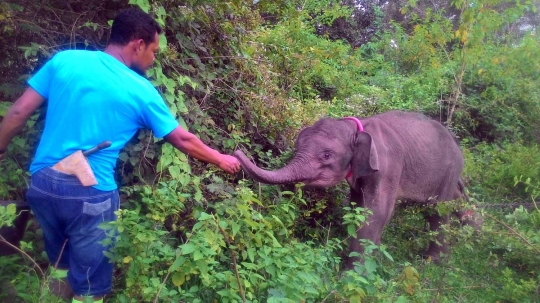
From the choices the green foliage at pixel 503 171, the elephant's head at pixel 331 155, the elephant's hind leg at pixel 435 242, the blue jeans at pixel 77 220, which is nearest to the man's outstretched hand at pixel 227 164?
the blue jeans at pixel 77 220

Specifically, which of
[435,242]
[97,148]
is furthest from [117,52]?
[435,242]

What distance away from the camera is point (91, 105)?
3336mm

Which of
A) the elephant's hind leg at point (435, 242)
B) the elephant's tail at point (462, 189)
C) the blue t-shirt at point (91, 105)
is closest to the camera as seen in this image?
the blue t-shirt at point (91, 105)

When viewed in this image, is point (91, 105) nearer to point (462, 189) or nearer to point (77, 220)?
point (77, 220)

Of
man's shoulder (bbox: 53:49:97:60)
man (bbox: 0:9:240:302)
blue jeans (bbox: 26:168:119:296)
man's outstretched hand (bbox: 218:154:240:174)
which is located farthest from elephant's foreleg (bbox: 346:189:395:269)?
man's shoulder (bbox: 53:49:97:60)

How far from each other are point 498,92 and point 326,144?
17.6 ft

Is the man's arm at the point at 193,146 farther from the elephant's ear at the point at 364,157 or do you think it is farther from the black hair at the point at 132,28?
the elephant's ear at the point at 364,157

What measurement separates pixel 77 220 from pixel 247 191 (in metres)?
1.08

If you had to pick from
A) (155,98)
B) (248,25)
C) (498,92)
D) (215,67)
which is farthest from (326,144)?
(498,92)

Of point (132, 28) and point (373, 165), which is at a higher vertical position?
point (132, 28)

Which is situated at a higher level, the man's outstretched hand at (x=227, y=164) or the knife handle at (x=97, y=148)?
the knife handle at (x=97, y=148)

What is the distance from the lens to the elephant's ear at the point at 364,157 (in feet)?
17.8

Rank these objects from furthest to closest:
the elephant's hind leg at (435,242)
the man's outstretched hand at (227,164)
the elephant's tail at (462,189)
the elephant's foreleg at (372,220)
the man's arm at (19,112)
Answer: the elephant's tail at (462,189) < the elephant's hind leg at (435,242) < the elephant's foreleg at (372,220) < the man's outstretched hand at (227,164) < the man's arm at (19,112)

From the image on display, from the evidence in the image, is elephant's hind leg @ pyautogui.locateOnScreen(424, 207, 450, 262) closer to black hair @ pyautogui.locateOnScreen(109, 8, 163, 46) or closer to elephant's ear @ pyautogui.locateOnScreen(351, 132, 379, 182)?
elephant's ear @ pyautogui.locateOnScreen(351, 132, 379, 182)
